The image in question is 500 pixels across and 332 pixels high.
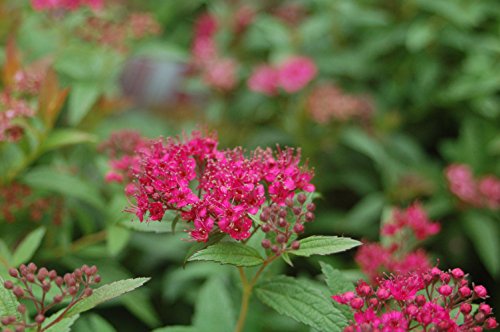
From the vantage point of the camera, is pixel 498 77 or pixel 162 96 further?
pixel 162 96

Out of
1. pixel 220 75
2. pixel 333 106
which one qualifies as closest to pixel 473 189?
pixel 333 106

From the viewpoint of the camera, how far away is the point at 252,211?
142 cm

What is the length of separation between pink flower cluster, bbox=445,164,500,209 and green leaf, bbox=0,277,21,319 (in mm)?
2070

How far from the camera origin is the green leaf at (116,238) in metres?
1.94

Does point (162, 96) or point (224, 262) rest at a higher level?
point (224, 262)

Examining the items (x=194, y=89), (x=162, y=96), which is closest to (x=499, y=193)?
(x=194, y=89)

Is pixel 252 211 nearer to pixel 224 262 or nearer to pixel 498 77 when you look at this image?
pixel 224 262

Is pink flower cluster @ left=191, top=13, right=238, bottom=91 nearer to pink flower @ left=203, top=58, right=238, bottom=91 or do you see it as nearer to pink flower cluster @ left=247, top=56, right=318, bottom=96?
pink flower @ left=203, top=58, right=238, bottom=91

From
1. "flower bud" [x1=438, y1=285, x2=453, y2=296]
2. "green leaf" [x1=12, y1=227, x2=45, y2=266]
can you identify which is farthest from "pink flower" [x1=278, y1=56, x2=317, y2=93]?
"flower bud" [x1=438, y1=285, x2=453, y2=296]

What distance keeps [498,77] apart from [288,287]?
1.94 metres

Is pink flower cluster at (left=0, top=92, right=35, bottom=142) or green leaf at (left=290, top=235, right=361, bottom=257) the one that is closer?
green leaf at (left=290, top=235, right=361, bottom=257)

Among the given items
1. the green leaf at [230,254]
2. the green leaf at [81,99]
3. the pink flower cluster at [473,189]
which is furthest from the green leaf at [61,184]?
the pink flower cluster at [473,189]

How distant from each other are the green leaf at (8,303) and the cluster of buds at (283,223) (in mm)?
547

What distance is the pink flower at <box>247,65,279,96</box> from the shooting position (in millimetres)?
3043
